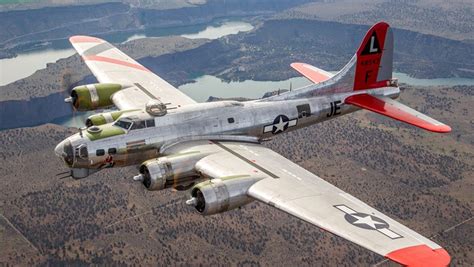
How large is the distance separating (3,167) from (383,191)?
67896 millimetres

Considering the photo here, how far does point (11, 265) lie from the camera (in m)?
62.9

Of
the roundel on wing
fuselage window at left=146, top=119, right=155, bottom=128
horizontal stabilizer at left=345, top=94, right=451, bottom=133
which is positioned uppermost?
fuselage window at left=146, top=119, right=155, bottom=128

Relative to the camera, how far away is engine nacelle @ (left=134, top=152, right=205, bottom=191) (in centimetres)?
3431

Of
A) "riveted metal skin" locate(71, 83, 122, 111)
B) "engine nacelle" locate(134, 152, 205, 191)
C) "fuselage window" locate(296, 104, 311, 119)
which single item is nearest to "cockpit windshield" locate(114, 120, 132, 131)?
"engine nacelle" locate(134, 152, 205, 191)

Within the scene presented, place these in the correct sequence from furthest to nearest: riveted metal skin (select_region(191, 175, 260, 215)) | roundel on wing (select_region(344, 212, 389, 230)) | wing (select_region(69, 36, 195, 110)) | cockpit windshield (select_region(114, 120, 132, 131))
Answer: wing (select_region(69, 36, 195, 110)) < cockpit windshield (select_region(114, 120, 132, 131)) < riveted metal skin (select_region(191, 175, 260, 215)) < roundel on wing (select_region(344, 212, 389, 230))

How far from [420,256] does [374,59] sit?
91.4ft

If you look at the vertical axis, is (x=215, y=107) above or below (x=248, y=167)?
above

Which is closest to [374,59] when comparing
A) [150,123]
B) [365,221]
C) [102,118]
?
[150,123]

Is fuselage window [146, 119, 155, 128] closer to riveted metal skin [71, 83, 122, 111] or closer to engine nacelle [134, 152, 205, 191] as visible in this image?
engine nacelle [134, 152, 205, 191]

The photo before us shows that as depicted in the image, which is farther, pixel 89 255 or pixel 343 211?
pixel 89 255

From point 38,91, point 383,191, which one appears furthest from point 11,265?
point 38,91

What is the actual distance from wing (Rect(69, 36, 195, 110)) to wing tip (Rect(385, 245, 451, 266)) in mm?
27013

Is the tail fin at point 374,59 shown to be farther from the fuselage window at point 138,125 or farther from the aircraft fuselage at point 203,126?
the fuselage window at point 138,125

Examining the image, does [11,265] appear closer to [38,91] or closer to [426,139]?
[426,139]
